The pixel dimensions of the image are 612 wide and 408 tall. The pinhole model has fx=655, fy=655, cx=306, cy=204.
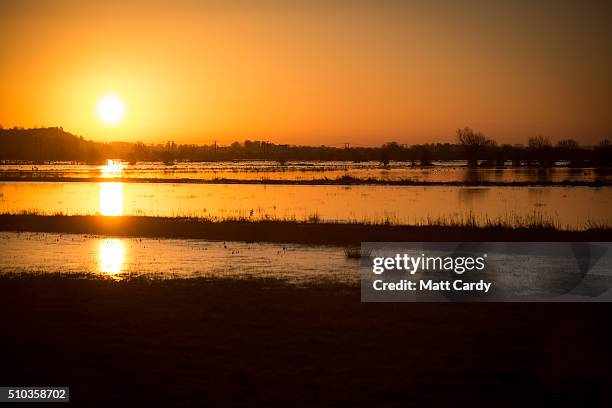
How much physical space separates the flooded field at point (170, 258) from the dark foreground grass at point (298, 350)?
11.6 feet

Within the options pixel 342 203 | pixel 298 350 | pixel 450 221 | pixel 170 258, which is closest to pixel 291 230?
pixel 170 258

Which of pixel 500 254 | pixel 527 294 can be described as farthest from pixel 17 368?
pixel 500 254

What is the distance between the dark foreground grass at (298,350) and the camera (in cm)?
872

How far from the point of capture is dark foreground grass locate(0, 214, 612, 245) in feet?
88.4

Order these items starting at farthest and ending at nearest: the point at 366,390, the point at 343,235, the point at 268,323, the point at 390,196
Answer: the point at 390,196
the point at 343,235
the point at 268,323
the point at 366,390

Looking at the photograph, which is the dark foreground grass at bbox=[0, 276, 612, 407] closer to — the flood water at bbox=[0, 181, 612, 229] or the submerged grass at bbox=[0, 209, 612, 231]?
the submerged grass at bbox=[0, 209, 612, 231]

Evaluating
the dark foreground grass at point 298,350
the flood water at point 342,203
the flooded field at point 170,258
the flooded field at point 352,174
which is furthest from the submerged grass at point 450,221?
the flooded field at point 352,174

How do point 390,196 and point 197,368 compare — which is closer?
point 197,368

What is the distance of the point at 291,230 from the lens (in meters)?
29.7

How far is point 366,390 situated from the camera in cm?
881

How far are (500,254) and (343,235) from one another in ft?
24.5

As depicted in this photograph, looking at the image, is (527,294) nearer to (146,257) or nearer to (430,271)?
(430,271)

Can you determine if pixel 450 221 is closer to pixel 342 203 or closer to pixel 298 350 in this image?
pixel 342 203

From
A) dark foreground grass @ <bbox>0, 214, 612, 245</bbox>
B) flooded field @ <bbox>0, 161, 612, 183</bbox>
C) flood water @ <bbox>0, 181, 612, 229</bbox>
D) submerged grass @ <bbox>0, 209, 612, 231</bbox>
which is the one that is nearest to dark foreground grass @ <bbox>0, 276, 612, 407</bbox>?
dark foreground grass @ <bbox>0, 214, 612, 245</bbox>
